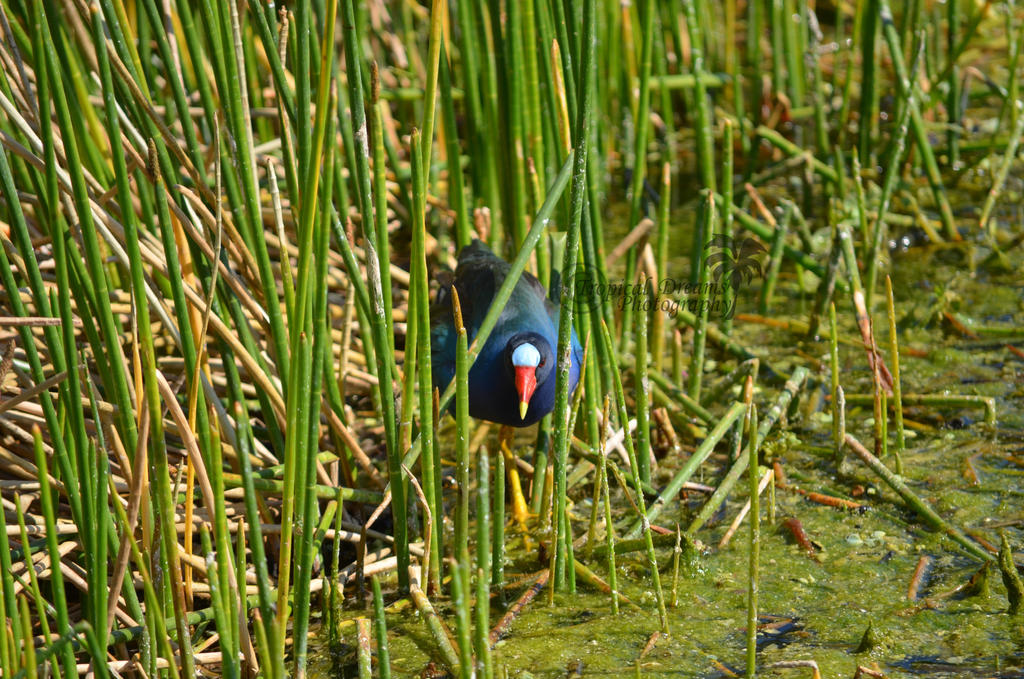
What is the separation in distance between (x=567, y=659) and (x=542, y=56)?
1.20 meters

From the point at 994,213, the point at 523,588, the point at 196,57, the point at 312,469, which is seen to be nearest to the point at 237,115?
the point at 196,57

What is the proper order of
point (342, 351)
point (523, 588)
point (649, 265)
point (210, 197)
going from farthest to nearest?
1. point (649, 265)
2. point (342, 351)
3. point (523, 588)
4. point (210, 197)

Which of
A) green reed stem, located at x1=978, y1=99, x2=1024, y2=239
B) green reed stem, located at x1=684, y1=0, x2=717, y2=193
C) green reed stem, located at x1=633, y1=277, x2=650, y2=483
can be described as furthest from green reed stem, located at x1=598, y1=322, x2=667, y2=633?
green reed stem, located at x1=978, y1=99, x2=1024, y2=239

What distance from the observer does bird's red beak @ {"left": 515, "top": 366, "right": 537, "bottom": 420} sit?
2.11 meters

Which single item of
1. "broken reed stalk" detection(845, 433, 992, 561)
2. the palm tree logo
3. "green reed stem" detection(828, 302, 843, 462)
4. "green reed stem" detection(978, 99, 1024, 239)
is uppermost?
"green reed stem" detection(978, 99, 1024, 239)

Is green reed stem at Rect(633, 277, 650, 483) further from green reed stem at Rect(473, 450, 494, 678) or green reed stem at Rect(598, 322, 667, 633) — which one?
green reed stem at Rect(473, 450, 494, 678)

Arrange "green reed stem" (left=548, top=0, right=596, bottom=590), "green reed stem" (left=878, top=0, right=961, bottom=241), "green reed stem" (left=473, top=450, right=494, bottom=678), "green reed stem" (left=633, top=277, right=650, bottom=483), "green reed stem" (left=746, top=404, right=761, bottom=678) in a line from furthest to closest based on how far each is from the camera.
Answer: "green reed stem" (left=878, top=0, right=961, bottom=241) → "green reed stem" (left=633, top=277, right=650, bottom=483) → "green reed stem" (left=548, top=0, right=596, bottom=590) → "green reed stem" (left=746, top=404, right=761, bottom=678) → "green reed stem" (left=473, top=450, right=494, bottom=678)

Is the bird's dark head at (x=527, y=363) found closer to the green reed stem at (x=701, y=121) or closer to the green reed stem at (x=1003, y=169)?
the green reed stem at (x=701, y=121)

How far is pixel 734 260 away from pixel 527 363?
3.44 feet

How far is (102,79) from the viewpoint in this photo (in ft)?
4.30

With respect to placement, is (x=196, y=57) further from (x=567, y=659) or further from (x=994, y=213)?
(x=994, y=213)

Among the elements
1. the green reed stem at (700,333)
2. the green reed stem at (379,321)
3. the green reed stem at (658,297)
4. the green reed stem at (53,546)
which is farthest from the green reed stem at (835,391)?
the green reed stem at (53,546)

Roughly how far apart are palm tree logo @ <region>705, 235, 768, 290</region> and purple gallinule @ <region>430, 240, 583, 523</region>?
533 millimetres

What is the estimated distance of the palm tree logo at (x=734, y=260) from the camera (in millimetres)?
2752
